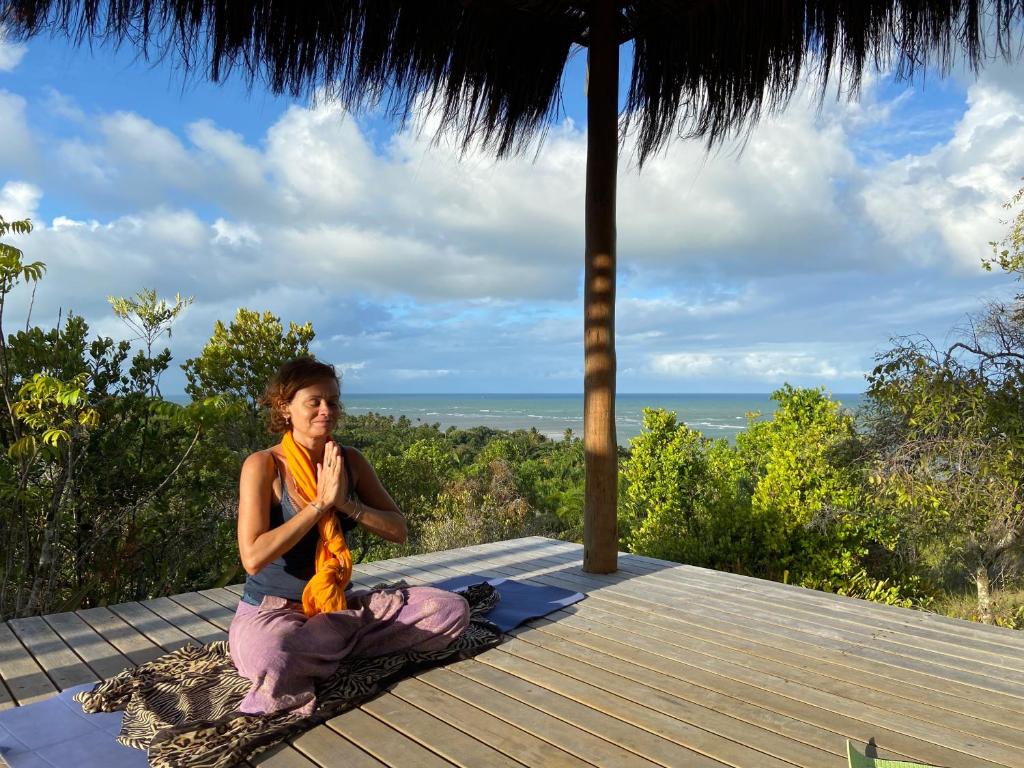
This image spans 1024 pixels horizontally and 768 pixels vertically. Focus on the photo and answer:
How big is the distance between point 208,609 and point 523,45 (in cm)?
284

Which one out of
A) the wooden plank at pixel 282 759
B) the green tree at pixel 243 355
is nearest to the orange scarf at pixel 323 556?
the wooden plank at pixel 282 759

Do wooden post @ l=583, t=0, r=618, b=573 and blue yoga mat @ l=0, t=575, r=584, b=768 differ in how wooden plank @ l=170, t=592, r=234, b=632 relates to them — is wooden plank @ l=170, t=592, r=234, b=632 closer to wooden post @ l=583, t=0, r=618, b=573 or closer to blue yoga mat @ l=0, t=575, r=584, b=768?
blue yoga mat @ l=0, t=575, r=584, b=768

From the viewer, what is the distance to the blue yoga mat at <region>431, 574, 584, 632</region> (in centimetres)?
246

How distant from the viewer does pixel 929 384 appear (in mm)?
4543

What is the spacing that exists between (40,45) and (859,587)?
577 centimetres

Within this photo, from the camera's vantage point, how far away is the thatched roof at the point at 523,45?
263 centimetres

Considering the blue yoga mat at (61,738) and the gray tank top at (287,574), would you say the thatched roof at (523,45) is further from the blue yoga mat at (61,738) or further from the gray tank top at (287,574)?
the blue yoga mat at (61,738)

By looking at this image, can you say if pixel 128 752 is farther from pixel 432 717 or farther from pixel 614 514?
pixel 614 514

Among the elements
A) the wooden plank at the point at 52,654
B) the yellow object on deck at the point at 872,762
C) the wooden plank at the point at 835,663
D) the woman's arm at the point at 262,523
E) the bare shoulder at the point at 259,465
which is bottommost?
the wooden plank at the point at 52,654

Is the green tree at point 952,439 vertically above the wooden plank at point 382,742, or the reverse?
the green tree at point 952,439

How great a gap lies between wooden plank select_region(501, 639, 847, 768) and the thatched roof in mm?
2445

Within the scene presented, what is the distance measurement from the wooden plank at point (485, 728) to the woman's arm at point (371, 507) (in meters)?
0.41

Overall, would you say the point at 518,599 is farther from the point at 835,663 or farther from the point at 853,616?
the point at 853,616

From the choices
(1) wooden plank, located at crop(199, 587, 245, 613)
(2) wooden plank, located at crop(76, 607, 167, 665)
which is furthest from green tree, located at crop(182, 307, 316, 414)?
(2) wooden plank, located at crop(76, 607, 167, 665)
